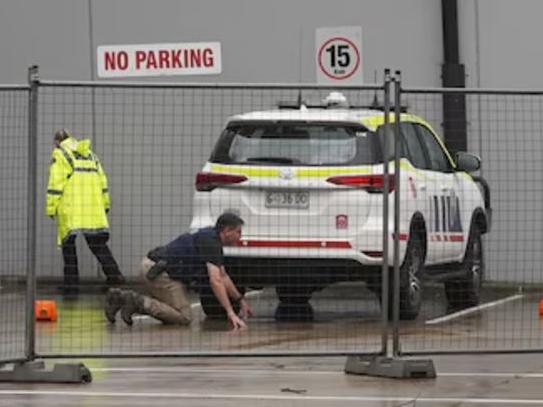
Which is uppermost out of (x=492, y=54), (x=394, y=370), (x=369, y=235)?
(x=492, y=54)

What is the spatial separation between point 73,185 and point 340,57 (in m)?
3.33

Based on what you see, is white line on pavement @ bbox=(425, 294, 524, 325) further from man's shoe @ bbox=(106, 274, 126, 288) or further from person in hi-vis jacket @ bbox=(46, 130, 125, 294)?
person in hi-vis jacket @ bbox=(46, 130, 125, 294)

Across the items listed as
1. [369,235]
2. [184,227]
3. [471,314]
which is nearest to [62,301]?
[184,227]

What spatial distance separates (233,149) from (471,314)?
2.83m

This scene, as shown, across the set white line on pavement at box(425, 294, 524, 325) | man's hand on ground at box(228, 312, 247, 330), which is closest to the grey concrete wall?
white line on pavement at box(425, 294, 524, 325)

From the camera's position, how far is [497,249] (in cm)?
1348

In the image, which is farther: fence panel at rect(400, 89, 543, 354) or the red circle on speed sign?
the red circle on speed sign

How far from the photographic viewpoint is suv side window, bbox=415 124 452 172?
15086 millimetres

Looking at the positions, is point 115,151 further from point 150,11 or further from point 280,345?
point 150,11

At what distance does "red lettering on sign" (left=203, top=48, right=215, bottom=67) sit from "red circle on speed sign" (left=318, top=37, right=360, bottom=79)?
158 centimetres

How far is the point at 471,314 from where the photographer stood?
14797mm

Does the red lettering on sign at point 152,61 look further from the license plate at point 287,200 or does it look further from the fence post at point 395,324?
the fence post at point 395,324

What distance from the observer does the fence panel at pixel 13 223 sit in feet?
40.3

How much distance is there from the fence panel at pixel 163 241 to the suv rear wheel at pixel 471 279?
1.21m
